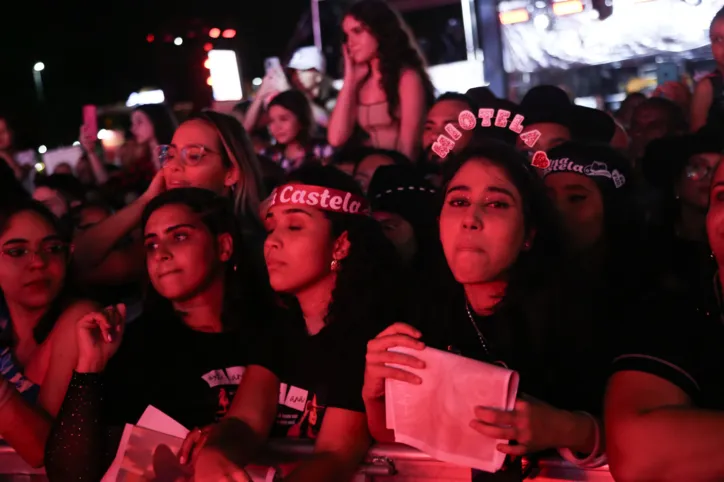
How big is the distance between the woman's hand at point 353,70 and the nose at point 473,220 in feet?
8.27

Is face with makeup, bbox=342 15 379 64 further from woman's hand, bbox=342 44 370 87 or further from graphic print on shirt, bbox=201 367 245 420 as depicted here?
graphic print on shirt, bbox=201 367 245 420

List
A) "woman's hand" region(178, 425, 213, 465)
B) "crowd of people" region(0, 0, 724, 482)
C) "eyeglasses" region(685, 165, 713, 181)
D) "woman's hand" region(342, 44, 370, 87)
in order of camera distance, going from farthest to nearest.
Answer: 1. "woman's hand" region(342, 44, 370, 87)
2. "eyeglasses" region(685, 165, 713, 181)
3. "woman's hand" region(178, 425, 213, 465)
4. "crowd of people" region(0, 0, 724, 482)

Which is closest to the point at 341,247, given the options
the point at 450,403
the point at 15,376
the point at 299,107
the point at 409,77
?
the point at 450,403

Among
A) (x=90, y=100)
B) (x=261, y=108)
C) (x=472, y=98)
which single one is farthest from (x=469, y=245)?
(x=90, y=100)

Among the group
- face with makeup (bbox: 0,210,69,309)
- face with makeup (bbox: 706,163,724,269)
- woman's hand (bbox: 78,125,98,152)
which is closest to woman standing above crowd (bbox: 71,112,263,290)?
face with makeup (bbox: 0,210,69,309)

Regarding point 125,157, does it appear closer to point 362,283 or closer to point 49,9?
point 362,283

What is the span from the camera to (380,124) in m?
4.42

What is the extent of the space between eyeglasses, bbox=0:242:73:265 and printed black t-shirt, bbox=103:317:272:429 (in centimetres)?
51

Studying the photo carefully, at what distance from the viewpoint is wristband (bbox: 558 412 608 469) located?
175cm

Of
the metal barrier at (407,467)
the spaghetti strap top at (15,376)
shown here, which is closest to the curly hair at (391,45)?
the spaghetti strap top at (15,376)

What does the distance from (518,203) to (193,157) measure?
188 centimetres

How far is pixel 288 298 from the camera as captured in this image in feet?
8.72

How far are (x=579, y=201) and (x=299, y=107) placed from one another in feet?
8.32

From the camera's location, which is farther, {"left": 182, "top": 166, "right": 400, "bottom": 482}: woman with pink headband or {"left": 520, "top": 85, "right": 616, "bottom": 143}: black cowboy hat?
{"left": 520, "top": 85, "right": 616, "bottom": 143}: black cowboy hat
